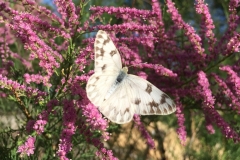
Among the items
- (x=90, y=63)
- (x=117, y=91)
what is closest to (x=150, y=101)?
(x=117, y=91)

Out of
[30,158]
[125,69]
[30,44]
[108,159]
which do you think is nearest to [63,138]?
[108,159]

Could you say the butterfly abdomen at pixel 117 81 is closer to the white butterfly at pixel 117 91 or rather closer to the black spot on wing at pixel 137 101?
the white butterfly at pixel 117 91

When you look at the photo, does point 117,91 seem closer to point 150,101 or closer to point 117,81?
point 117,81

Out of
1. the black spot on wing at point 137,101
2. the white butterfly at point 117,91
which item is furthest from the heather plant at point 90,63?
the black spot on wing at point 137,101

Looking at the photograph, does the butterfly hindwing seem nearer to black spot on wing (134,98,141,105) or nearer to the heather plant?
black spot on wing (134,98,141,105)

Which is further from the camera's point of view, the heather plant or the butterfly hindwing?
the butterfly hindwing

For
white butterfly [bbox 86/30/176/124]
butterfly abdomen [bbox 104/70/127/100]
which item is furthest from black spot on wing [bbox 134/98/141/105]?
butterfly abdomen [bbox 104/70/127/100]

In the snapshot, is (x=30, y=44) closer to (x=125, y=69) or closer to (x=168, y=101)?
(x=125, y=69)

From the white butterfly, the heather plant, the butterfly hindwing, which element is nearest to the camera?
the heather plant
